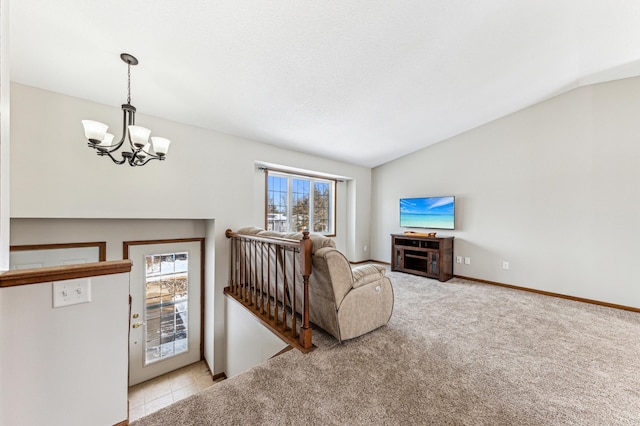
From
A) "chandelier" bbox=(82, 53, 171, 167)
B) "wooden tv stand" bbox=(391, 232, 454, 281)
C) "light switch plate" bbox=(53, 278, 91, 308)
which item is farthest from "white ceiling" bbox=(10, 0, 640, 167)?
"wooden tv stand" bbox=(391, 232, 454, 281)

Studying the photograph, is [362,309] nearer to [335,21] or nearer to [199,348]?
[335,21]

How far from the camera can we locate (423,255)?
463cm

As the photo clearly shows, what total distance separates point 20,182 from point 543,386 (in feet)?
15.3

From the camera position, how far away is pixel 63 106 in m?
2.46

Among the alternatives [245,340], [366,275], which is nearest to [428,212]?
[366,275]

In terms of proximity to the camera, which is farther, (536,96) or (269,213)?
(269,213)

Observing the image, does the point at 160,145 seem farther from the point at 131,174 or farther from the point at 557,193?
the point at 557,193

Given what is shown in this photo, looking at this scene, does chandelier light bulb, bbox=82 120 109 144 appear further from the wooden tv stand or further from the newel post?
the wooden tv stand

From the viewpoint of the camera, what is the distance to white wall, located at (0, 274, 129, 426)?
104 cm

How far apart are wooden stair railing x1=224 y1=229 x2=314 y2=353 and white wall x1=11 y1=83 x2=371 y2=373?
357mm

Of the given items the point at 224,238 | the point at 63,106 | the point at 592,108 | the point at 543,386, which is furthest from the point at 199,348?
the point at 592,108

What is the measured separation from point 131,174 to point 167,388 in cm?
291

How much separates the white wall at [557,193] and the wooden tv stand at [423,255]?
41cm

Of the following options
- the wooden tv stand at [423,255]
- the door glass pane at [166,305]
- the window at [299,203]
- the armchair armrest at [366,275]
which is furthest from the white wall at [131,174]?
the wooden tv stand at [423,255]
